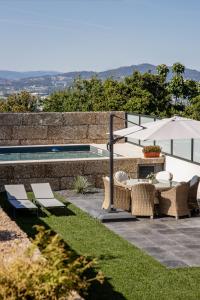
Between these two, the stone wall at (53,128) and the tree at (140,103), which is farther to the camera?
the tree at (140,103)

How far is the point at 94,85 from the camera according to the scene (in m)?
54.8

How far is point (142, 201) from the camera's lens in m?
14.4

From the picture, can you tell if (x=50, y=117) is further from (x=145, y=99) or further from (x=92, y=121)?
(x=145, y=99)

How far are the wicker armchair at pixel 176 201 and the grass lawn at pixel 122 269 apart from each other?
5.69ft

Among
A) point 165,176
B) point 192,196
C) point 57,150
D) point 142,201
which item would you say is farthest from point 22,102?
point 142,201

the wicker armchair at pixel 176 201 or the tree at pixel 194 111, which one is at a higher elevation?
the tree at pixel 194 111

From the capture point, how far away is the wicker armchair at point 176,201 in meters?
14.4

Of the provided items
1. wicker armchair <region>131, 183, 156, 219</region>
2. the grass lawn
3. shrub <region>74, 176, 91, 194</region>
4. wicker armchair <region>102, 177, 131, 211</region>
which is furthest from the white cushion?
the grass lawn

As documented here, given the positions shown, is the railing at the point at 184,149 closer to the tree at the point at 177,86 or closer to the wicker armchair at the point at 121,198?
the wicker armchair at the point at 121,198

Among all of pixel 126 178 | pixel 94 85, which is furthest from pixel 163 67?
pixel 126 178

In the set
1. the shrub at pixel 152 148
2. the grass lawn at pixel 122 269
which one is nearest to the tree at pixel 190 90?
the shrub at pixel 152 148

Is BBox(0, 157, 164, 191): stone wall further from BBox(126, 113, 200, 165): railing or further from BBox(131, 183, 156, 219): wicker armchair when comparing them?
BBox(131, 183, 156, 219): wicker armchair

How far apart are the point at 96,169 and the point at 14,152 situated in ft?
20.8

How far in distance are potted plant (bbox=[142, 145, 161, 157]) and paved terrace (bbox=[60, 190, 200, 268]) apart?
4.36m
